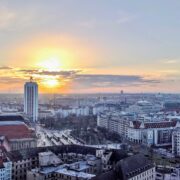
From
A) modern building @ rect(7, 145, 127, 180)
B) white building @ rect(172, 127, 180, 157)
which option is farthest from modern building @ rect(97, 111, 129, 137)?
modern building @ rect(7, 145, 127, 180)

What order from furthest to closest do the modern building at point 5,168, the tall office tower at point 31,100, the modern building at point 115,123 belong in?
the tall office tower at point 31,100, the modern building at point 115,123, the modern building at point 5,168

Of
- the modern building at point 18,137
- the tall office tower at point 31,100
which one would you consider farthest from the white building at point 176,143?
the tall office tower at point 31,100

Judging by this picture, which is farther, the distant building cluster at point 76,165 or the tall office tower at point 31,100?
the tall office tower at point 31,100

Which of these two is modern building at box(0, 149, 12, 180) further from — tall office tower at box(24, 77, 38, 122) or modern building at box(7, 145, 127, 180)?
tall office tower at box(24, 77, 38, 122)

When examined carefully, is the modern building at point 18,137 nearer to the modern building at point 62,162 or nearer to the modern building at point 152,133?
the modern building at point 62,162

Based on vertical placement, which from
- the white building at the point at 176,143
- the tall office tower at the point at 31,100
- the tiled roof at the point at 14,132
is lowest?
the white building at the point at 176,143

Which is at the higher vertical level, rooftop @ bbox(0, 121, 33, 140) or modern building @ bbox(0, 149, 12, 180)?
rooftop @ bbox(0, 121, 33, 140)

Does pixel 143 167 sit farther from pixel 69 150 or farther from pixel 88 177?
pixel 69 150

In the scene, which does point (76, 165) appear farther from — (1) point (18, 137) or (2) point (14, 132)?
(2) point (14, 132)

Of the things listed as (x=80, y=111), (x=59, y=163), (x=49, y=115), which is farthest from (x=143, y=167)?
(x=80, y=111)
